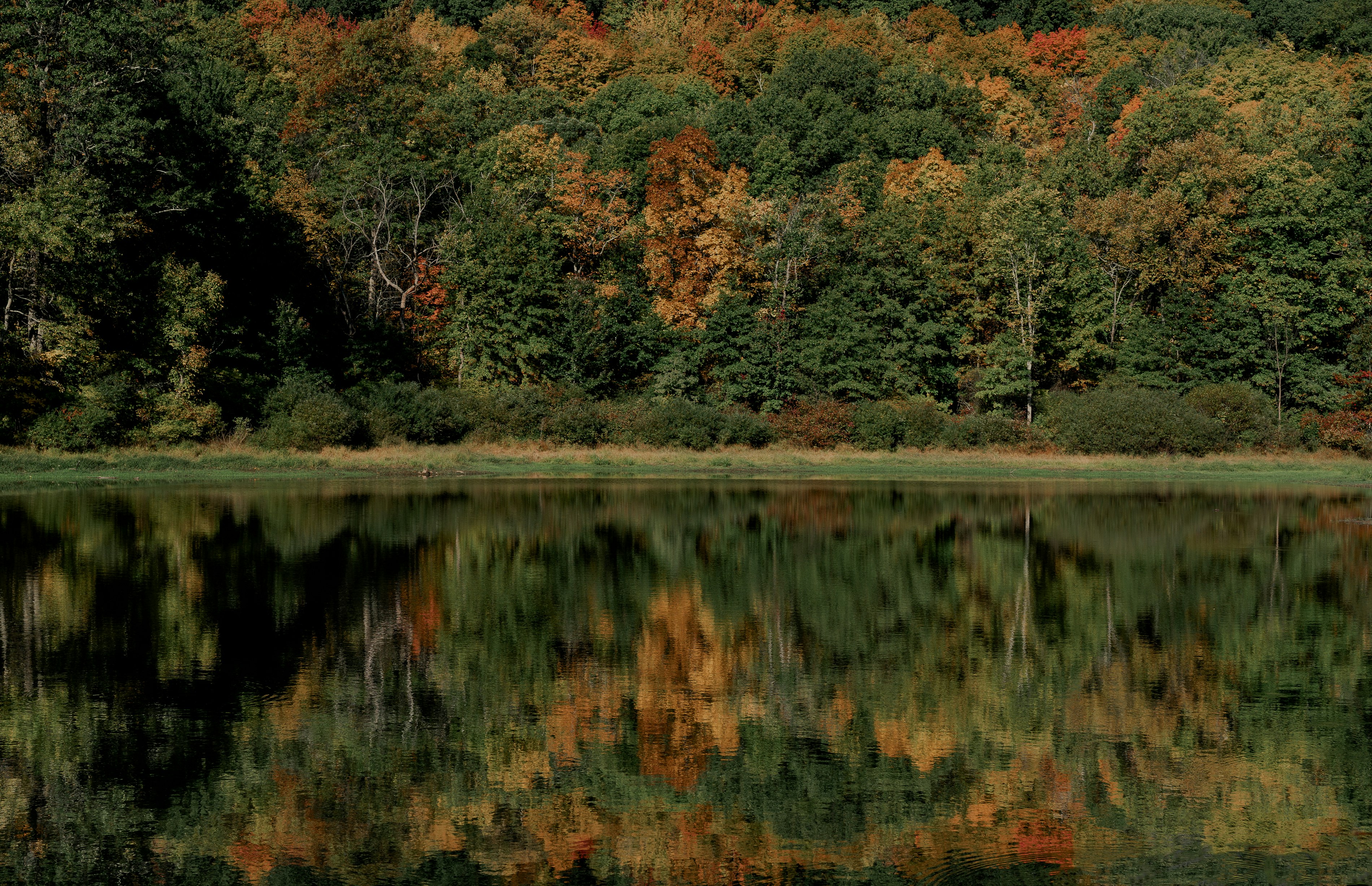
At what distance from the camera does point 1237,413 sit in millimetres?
70500

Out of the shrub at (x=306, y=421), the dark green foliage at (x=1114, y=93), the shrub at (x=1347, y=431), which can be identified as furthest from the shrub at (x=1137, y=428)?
the dark green foliage at (x=1114, y=93)

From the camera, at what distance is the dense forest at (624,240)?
59438mm

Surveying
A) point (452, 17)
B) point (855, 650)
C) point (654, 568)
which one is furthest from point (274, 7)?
point (855, 650)

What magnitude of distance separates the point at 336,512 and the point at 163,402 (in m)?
24.2

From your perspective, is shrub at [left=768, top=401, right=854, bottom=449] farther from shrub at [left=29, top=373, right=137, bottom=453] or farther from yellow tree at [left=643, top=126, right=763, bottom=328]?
shrub at [left=29, top=373, right=137, bottom=453]

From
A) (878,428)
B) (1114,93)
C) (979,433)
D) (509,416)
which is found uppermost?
(1114,93)

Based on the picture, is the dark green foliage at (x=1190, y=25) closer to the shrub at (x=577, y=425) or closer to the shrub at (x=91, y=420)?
the shrub at (x=577, y=425)

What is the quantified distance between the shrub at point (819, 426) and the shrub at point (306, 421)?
21.0m

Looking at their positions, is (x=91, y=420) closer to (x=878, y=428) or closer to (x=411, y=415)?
(x=411, y=415)

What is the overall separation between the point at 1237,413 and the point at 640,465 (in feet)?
99.0

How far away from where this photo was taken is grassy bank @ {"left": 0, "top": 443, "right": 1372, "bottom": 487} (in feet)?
179

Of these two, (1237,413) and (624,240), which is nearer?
(1237,413)

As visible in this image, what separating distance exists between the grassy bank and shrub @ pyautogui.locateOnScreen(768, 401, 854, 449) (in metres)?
1.05

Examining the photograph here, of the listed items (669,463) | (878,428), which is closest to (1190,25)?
(878,428)
